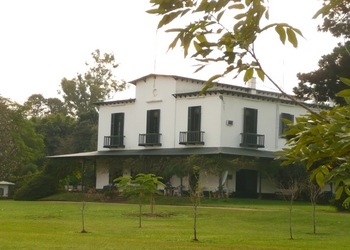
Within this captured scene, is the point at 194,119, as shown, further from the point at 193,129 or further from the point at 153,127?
the point at 153,127

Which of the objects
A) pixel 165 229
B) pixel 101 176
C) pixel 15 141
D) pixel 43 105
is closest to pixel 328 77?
pixel 165 229

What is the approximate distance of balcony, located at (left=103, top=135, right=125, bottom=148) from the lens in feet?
147

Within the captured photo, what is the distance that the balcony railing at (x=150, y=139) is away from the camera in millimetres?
42531

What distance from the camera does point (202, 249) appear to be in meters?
15.4

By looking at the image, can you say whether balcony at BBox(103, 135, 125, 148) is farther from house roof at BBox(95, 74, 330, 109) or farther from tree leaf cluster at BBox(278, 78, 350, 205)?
tree leaf cluster at BBox(278, 78, 350, 205)

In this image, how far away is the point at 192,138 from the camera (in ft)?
133

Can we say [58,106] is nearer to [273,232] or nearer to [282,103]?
[282,103]

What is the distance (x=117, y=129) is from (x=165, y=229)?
970 inches

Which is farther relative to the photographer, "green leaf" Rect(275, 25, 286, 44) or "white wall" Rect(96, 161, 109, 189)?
"white wall" Rect(96, 161, 109, 189)

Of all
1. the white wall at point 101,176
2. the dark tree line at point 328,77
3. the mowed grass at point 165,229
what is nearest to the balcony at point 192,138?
the white wall at point 101,176

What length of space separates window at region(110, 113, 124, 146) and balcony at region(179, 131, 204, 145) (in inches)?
221

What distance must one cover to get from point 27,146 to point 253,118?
25.4 meters

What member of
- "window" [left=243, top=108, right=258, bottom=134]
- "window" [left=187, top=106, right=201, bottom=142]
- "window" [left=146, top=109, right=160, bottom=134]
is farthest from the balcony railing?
"window" [left=243, top=108, right=258, bottom=134]

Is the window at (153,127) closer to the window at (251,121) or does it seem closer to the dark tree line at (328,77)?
the window at (251,121)
